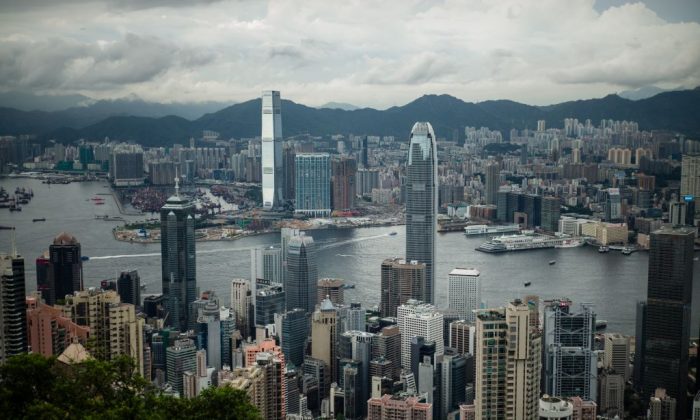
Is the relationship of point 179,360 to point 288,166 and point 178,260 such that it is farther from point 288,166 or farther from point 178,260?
point 288,166

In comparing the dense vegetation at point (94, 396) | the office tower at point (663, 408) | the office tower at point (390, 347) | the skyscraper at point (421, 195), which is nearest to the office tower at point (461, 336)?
the office tower at point (390, 347)

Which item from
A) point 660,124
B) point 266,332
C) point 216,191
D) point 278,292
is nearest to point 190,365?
point 266,332

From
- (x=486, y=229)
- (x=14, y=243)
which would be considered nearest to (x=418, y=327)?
(x=14, y=243)

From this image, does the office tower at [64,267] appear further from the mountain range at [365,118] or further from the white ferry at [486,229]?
the white ferry at [486,229]

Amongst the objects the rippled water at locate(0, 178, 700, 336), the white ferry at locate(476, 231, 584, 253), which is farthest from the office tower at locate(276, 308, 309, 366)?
the white ferry at locate(476, 231, 584, 253)

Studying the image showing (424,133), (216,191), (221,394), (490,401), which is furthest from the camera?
(216,191)

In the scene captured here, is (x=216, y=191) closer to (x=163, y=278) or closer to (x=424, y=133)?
(x=424, y=133)

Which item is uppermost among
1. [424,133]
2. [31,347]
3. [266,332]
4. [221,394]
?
[424,133]
